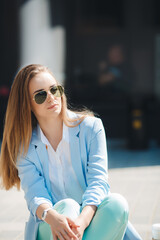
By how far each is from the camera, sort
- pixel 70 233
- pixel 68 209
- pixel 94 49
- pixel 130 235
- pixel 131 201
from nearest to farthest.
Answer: pixel 70 233
pixel 68 209
pixel 130 235
pixel 131 201
pixel 94 49

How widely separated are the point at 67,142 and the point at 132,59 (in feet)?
25.3

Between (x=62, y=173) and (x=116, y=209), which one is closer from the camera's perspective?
(x=116, y=209)

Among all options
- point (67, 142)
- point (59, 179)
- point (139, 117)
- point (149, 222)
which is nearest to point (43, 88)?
point (67, 142)

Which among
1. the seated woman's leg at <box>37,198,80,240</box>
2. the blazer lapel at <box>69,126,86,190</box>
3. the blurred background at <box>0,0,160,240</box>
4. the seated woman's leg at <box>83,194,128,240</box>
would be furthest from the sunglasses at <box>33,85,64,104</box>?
the blurred background at <box>0,0,160,240</box>

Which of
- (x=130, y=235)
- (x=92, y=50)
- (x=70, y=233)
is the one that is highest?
(x=70, y=233)

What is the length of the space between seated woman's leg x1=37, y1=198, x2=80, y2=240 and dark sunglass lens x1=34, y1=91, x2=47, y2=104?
27.0 inches

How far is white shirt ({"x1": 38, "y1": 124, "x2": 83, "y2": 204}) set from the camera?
108 inches

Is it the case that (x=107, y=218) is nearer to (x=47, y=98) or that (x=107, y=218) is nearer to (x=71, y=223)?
(x=71, y=223)

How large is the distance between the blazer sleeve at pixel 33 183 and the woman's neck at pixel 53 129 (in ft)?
0.71

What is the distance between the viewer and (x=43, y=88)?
2.76m

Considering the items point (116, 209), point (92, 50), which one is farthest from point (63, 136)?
point (92, 50)

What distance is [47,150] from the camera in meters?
2.79

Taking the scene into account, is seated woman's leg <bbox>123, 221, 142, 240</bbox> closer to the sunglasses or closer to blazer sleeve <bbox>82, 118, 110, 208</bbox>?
blazer sleeve <bbox>82, 118, 110, 208</bbox>

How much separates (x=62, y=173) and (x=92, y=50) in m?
7.83
